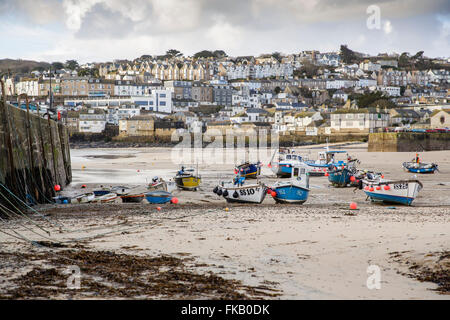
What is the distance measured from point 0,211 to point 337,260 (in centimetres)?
829

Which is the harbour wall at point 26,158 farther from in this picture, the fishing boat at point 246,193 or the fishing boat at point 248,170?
the fishing boat at point 248,170

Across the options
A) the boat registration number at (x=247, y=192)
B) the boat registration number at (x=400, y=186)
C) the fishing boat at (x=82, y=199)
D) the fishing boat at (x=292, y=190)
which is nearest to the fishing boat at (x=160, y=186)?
the fishing boat at (x=82, y=199)

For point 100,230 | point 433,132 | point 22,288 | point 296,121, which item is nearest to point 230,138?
point 296,121

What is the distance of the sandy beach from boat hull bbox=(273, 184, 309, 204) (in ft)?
3.94

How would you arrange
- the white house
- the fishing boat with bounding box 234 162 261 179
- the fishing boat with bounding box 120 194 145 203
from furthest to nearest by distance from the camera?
the white house, the fishing boat with bounding box 234 162 261 179, the fishing boat with bounding box 120 194 145 203

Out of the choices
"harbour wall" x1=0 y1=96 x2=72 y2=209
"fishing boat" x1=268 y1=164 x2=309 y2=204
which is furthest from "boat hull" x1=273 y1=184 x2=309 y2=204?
"harbour wall" x1=0 y1=96 x2=72 y2=209

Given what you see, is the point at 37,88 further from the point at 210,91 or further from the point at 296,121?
the point at 296,121

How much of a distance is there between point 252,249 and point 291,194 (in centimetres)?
805

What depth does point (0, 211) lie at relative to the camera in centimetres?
1301

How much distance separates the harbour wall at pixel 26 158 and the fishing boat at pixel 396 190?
10.5m

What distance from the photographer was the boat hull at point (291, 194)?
686 inches

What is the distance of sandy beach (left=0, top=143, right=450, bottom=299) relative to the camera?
6.97 m

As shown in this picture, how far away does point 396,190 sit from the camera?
16.8m

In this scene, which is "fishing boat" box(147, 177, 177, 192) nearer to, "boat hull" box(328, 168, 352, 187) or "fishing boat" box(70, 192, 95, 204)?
"fishing boat" box(70, 192, 95, 204)
